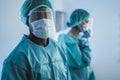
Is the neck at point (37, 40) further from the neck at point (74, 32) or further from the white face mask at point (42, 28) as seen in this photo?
the neck at point (74, 32)

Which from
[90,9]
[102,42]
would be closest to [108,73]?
[102,42]

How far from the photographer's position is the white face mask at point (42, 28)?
1.17 m

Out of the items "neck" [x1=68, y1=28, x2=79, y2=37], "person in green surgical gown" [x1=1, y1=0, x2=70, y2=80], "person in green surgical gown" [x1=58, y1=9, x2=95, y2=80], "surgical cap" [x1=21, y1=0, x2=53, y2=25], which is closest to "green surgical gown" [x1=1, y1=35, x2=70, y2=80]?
"person in green surgical gown" [x1=1, y1=0, x2=70, y2=80]

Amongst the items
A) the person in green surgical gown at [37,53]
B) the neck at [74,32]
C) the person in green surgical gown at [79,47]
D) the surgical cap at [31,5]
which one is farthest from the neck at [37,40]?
the neck at [74,32]

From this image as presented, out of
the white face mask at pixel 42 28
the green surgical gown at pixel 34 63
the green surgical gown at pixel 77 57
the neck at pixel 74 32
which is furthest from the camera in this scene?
the neck at pixel 74 32

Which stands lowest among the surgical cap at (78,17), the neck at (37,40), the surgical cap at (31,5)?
the neck at (37,40)

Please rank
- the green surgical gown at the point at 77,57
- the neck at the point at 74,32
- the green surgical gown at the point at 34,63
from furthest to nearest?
the neck at the point at 74,32
the green surgical gown at the point at 77,57
the green surgical gown at the point at 34,63

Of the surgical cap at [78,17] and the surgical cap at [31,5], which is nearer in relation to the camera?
the surgical cap at [31,5]

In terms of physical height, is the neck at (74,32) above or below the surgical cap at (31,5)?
below

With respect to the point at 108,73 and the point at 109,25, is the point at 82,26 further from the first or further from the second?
the point at 108,73

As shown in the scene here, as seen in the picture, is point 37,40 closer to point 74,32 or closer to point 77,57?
point 77,57

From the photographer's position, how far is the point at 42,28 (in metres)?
1.19

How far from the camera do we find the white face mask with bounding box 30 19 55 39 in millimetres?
1166

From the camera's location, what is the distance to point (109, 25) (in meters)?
3.12
